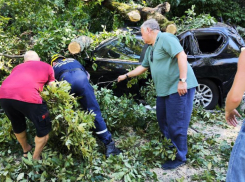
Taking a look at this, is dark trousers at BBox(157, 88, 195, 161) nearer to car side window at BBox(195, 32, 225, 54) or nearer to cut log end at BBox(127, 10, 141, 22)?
car side window at BBox(195, 32, 225, 54)

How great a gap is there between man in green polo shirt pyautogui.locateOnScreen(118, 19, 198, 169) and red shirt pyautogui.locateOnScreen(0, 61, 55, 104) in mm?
1327

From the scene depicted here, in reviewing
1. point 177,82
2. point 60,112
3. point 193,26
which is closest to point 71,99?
point 60,112

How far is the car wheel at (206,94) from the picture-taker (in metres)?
4.96

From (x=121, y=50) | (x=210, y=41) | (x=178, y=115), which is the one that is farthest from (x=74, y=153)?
(x=210, y=41)

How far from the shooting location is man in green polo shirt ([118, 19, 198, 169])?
9.27ft

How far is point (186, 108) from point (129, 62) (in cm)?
192

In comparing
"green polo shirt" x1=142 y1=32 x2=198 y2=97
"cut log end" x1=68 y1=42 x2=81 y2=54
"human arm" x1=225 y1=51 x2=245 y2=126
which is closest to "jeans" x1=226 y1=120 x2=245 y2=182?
"human arm" x1=225 y1=51 x2=245 y2=126

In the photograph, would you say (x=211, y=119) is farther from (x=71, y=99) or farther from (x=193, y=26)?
(x=71, y=99)

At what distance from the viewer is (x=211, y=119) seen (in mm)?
4707

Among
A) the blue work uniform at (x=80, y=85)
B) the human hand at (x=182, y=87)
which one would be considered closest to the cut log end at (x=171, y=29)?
the human hand at (x=182, y=87)

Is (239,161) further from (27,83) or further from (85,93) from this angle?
(27,83)

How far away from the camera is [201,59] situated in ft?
15.8

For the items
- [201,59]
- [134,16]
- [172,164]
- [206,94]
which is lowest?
[172,164]

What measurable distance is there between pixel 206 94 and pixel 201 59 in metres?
0.76
